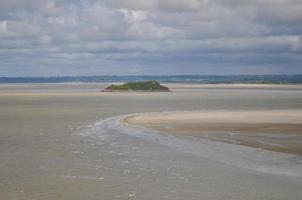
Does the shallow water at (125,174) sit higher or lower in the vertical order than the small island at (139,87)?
higher

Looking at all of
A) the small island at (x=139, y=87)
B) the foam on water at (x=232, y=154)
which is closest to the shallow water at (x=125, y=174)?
the foam on water at (x=232, y=154)

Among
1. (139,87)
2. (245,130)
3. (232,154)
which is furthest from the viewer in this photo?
(139,87)

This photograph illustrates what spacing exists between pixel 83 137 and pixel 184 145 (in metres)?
6.32

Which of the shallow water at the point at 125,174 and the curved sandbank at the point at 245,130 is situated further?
the curved sandbank at the point at 245,130

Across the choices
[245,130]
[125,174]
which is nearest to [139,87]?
[245,130]

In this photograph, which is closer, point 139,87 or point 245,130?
point 245,130

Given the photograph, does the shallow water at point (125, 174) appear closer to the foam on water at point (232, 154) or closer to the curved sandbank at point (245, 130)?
the foam on water at point (232, 154)

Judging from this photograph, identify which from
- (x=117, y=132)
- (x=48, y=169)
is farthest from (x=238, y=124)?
(x=48, y=169)

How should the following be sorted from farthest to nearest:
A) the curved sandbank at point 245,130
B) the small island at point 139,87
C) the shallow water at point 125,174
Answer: the small island at point 139,87 → the curved sandbank at point 245,130 → the shallow water at point 125,174

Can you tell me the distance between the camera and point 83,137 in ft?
90.6

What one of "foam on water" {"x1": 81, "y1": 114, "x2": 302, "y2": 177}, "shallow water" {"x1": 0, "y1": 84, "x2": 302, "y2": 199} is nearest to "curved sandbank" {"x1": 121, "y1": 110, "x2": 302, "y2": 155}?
"foam on water" {"x1": 81, "y1": 114, "x2": 302, "y2": 177}

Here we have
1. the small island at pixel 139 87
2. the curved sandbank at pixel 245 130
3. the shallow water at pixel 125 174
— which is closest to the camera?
the shallow water at pixel 125 174

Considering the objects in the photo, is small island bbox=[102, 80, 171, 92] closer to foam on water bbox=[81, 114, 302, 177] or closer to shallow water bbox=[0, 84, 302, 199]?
foam on water bbox=[81, 114, 302, 177]

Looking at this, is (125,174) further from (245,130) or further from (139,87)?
(139,87)
